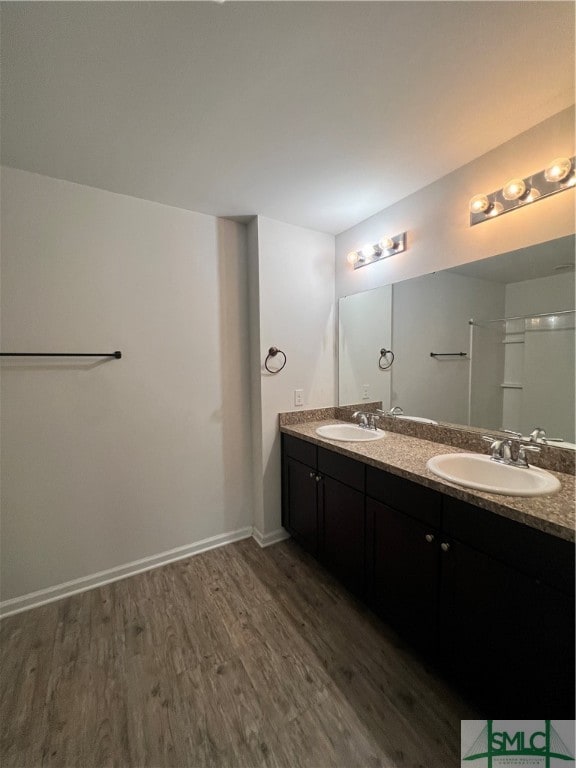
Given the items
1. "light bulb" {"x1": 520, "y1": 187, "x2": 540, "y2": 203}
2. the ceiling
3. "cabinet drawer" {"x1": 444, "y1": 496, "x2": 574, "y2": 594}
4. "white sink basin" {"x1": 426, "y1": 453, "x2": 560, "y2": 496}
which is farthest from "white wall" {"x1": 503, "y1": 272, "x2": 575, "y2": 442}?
the ceiling

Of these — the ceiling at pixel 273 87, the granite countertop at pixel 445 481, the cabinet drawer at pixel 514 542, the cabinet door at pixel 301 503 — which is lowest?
the cabinet door at pixel 301 503

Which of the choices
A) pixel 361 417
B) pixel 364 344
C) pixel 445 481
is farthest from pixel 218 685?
pixel 364 344

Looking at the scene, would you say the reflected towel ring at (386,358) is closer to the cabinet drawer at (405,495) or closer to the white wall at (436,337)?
the white wall at (436,337)

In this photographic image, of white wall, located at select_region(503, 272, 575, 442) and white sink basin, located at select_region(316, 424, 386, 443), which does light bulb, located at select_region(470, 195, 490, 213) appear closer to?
white wall, located at select_region(503, 272, 575, 442)

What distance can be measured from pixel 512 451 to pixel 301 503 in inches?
50.1

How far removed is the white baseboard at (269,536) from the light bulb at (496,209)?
2388mm

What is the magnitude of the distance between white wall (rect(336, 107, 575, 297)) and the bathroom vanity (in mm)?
1081

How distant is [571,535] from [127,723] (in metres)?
1.67

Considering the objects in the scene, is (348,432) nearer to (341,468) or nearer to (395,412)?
(395,412)

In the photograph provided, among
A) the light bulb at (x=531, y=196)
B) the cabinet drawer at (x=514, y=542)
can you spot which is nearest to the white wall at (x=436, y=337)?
the light bulb at (x=531, y=196)

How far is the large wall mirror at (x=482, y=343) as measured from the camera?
131cm

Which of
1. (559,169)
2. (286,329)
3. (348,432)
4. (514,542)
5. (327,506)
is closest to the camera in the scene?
(514,542)

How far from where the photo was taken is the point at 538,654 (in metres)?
0.92

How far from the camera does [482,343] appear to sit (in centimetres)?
161
